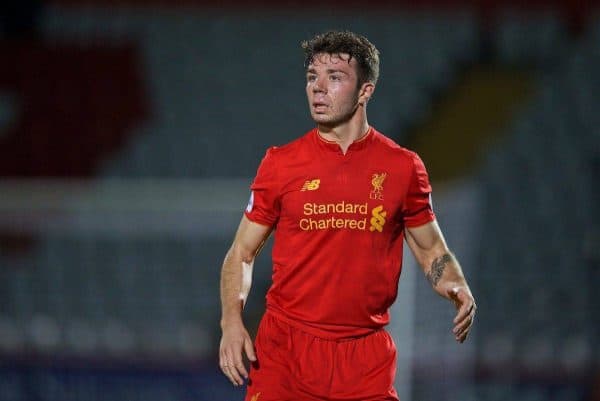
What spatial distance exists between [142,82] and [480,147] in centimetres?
402

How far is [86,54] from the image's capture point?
12844mm

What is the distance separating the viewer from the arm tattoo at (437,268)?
425 centimetres

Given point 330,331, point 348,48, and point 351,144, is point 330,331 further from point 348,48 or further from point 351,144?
point 348,48

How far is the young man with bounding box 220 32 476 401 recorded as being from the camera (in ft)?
13.4

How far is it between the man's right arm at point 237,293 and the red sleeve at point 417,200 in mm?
548

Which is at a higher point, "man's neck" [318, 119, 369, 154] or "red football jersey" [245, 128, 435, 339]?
"man's neck" [318, 119, 369, 154]

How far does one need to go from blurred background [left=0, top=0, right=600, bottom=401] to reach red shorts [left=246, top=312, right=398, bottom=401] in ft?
8.94

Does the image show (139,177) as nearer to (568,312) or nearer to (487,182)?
(487,182)

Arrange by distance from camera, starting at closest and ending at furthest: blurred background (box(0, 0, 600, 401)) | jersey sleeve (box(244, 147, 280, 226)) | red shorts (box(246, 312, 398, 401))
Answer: red shorts (box(246, 312, 398, 401)) → jersey sleeve (box(244, 147, 280, 226)) → blurred background (box(0, 0, 600, 401))

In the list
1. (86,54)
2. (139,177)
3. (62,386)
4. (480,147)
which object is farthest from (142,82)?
(62,386)

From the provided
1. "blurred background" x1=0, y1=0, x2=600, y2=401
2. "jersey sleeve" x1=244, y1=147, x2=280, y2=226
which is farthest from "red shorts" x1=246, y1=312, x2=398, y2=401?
"blurred background" x1=0, y1=0, x2=600, y2=401

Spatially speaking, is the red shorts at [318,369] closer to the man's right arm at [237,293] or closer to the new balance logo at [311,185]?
the man's right arm at [237,293]

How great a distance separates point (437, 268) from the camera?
426 centimetres

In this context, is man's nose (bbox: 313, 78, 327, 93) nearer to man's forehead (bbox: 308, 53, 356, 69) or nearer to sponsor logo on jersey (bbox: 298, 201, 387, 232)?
man's forehead (bbox: 308, 53, 356, 69)
